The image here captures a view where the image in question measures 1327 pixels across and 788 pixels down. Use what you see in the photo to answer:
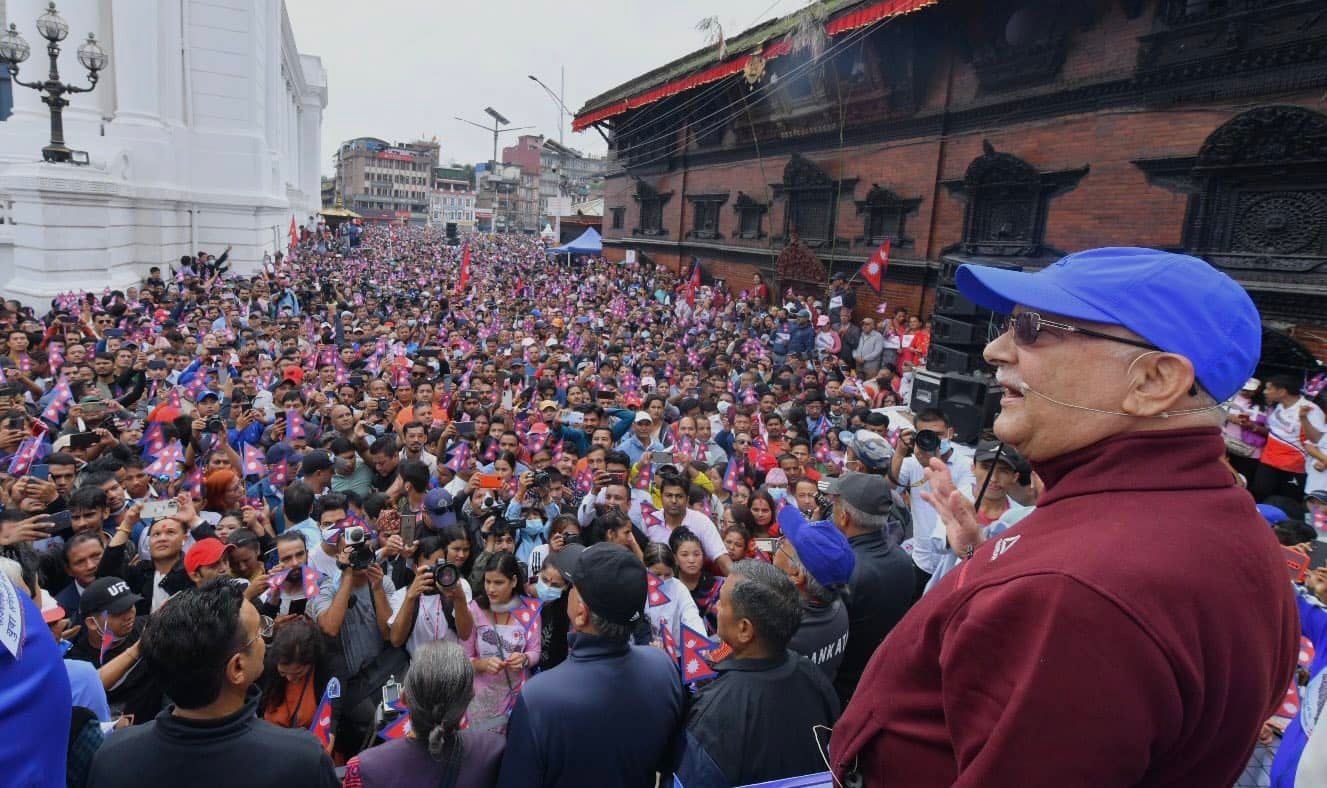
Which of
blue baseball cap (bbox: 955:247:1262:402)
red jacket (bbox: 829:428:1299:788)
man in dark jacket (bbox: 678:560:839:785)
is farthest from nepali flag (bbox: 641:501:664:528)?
blue baseball cap (bbox: 955:247:1262:402)

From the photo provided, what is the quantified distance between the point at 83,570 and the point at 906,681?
4296 millimetres

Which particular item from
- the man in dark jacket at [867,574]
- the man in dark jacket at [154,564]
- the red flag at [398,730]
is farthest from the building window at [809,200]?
the red flag at [398,730]

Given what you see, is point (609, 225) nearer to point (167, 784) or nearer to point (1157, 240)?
point (1157, 240)

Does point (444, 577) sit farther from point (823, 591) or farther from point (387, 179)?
point (387, 179)

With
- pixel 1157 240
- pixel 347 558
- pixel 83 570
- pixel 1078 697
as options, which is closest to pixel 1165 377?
pixel 1078 697

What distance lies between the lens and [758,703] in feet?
7.90

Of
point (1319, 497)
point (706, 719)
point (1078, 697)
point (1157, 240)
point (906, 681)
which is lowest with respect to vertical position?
point (706, 719)

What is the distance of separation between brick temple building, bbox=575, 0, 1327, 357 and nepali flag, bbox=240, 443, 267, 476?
8.78 meters

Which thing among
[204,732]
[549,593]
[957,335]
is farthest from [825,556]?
[957,335]

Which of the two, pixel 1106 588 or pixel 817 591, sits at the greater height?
pixel 1106 588

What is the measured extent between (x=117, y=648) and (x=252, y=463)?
2.74 m

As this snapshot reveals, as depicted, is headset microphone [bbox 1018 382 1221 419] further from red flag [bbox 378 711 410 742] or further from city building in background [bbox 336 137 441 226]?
city building in background [bbox 336 137 441 226]

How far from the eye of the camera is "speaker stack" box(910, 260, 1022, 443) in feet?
27.2

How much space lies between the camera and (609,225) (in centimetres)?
3206
